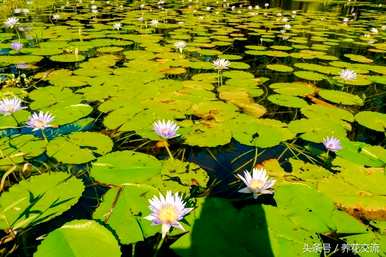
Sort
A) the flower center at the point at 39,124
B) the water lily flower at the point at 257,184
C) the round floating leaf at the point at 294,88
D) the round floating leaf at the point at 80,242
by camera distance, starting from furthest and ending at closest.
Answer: the round floating leaf at the point at 294,88
the flower center at the point at 39,124
the water lily flower at the point at 257,184
the round floating leaf at the point at 80,242

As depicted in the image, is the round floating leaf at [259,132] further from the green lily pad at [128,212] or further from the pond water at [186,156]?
the green lily pad at [128,212]

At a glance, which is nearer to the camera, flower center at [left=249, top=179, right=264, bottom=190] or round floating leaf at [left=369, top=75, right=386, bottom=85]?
flower center at [left=249, top=179, right=264, bottom=190]

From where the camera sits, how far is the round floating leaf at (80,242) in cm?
138

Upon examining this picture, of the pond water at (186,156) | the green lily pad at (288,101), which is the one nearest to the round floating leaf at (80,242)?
the pond water at (186,156)

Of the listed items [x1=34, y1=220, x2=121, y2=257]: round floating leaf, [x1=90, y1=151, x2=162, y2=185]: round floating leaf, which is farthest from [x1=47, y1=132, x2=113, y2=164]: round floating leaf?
[x1=34, y1=220, x2=121, y2=257]: round floating leaf

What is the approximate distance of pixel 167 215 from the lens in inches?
57.7

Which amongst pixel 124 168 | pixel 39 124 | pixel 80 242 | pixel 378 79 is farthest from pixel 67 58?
pixel 378 79

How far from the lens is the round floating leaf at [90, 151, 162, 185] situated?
1974 mm

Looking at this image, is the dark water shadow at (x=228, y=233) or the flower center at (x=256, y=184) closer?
the dark water shadow at (x=228, y=233)

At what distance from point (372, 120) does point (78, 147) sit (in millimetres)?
2792

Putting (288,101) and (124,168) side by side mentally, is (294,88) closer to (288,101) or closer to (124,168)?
(288,101)

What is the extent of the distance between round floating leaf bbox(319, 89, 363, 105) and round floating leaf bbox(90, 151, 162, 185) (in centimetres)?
241

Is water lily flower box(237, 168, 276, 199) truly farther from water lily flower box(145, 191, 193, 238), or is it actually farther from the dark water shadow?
water lily flower box(145, 191, 193, 238)

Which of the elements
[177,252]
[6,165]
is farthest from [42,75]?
[177,252]
